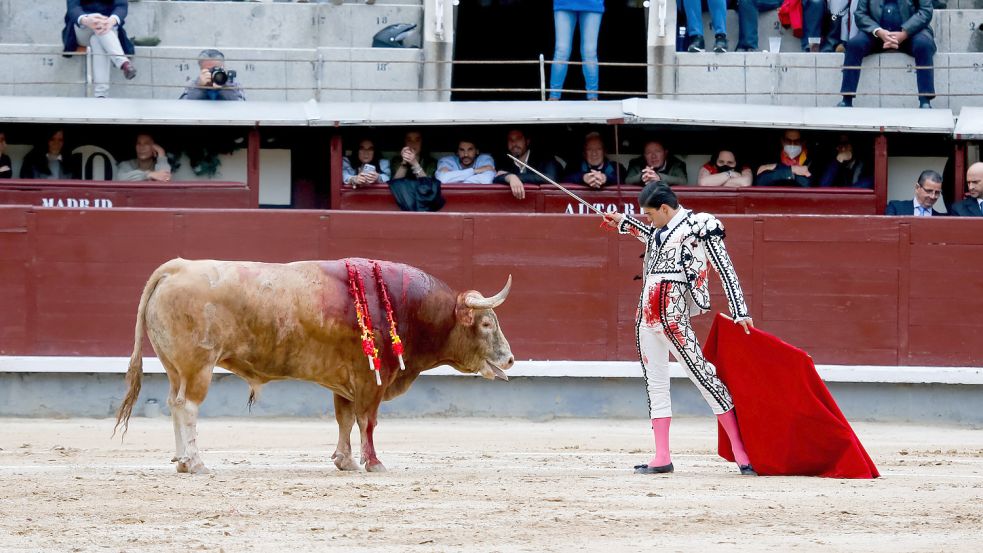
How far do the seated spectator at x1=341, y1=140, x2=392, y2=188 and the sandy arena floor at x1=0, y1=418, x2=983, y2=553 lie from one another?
327 cm

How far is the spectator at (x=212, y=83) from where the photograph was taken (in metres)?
12.5

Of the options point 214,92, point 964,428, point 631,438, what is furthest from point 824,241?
point 214,92

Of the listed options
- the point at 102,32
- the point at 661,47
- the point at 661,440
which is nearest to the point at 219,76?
the point at 102,32

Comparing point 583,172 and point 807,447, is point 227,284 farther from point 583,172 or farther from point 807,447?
point 583,172

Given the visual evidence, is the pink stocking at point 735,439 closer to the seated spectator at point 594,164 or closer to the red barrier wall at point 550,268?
the red barrier wall at point 550,268

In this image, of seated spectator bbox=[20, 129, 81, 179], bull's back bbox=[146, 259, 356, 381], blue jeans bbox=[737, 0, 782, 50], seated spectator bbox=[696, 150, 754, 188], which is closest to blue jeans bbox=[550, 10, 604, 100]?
seated spectator bbox=[696, 150, 754, 188]

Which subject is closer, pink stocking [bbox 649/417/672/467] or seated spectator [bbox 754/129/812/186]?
pink stocking [bbox 649/417/672/467]

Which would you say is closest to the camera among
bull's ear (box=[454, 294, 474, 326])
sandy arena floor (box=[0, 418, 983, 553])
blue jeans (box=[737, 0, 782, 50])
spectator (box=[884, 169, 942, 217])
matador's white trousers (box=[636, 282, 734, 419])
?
sandy arena floor (box=[0, 418, 983, 553])

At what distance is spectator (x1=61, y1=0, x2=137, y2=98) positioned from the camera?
1264 cm

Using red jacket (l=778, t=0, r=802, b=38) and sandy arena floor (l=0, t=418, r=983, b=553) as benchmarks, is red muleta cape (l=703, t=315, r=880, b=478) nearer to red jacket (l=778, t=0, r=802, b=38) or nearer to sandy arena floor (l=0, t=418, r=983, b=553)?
sandy arena floor (l=0, t=418, r=983, b=553)

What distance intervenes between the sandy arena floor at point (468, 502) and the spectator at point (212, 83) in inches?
148

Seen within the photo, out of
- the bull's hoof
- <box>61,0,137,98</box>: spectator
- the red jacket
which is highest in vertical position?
the red jacket

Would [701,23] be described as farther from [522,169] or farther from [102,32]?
[102,32]

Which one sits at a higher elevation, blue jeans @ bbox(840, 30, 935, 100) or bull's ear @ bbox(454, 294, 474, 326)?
blue jeans @ bbox(840, 30, 935, 100)
